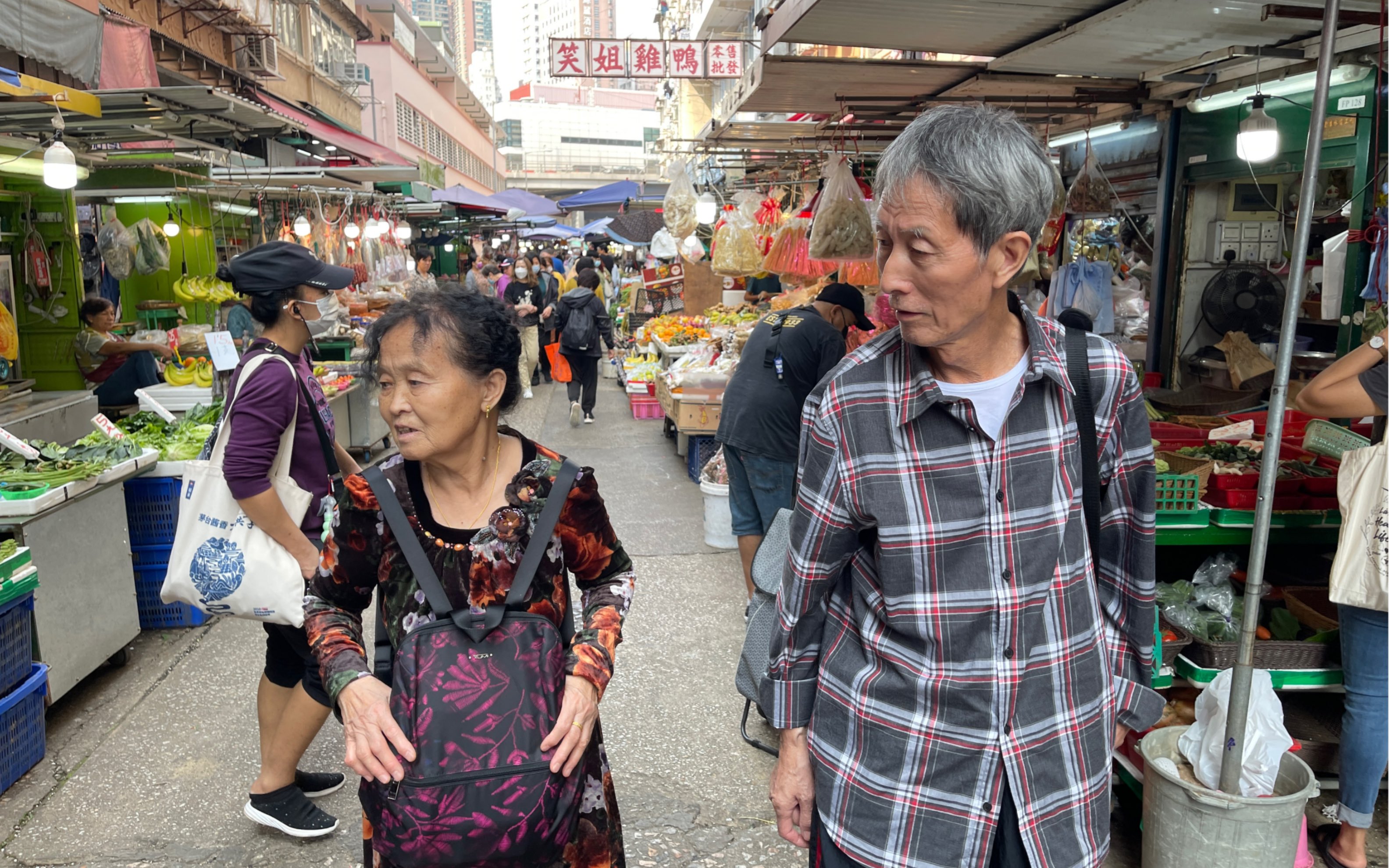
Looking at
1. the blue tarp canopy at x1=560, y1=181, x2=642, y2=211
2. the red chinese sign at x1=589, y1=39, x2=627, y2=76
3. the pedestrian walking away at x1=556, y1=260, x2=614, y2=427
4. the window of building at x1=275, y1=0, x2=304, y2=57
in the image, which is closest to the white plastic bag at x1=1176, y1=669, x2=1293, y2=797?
the pedestrian walking away at x1=556, y1=260, x2=614, y2=427

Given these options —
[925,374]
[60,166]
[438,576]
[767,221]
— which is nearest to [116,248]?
[60,166]

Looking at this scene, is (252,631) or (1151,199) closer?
(252,631)

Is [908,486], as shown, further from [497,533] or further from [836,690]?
[497,533]

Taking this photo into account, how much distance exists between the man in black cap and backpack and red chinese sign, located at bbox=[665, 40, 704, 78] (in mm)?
7970

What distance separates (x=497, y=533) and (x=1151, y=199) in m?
6.92

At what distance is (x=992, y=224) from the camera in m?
1.57

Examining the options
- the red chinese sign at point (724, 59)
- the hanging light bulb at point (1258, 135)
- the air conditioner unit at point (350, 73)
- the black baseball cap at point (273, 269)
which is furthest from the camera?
the air conditioner unit at point (350, 73)

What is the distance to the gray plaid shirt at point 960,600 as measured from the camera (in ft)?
5.35

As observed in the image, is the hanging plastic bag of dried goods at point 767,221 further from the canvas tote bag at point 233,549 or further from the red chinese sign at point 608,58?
the canvas tote bag at point 233,549

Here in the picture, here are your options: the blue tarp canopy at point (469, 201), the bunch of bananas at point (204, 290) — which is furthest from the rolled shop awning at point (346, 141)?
the blue tarp canopy at point (469, 201)

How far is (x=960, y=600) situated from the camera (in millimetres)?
1629

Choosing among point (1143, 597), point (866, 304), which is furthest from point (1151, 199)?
point (1143, 597)

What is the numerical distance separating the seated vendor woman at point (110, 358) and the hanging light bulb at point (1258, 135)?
314 inches

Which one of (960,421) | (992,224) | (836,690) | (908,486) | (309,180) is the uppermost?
(309,180)
